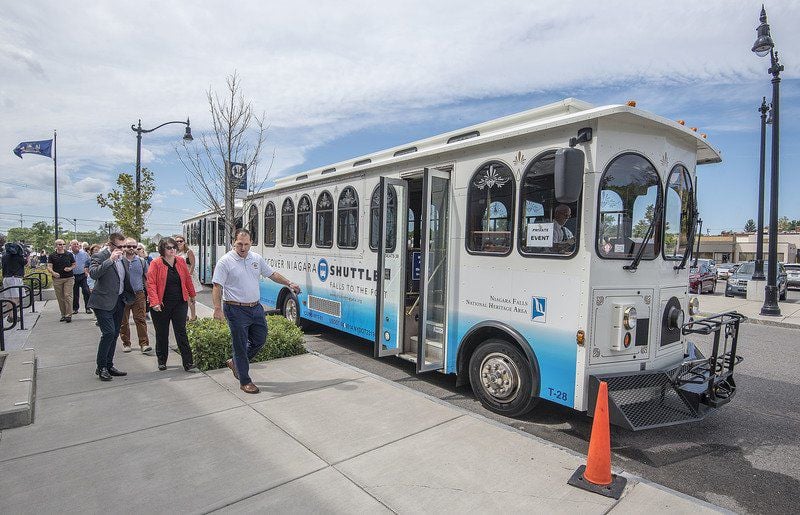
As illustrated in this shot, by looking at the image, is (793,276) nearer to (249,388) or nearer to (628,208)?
(628,208)

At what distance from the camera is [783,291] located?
1717 cm

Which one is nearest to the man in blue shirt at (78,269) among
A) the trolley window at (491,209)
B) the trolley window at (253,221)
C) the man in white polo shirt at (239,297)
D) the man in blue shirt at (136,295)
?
the trolley window at (253,221)

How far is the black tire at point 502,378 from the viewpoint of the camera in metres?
4.45

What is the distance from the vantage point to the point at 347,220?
23.7 ft

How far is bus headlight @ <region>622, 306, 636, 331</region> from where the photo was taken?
4.05m

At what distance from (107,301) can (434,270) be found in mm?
4003

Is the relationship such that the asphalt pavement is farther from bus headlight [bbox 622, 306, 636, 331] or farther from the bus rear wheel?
the bus rear wheel

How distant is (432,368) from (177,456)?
9.17 feet

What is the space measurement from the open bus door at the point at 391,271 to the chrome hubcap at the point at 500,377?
1.46 meters

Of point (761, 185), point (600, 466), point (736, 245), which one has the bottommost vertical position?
point (600, 466)

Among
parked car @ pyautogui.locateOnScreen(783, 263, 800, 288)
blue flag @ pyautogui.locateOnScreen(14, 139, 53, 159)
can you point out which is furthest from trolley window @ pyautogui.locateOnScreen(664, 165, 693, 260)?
parked car @ pyautogui.locateOnScreen(783, 263, 800, 288)

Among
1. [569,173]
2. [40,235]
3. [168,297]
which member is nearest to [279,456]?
[168,297]

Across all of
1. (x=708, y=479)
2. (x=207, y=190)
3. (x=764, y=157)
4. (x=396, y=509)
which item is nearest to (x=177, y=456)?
(x=396, y=509)

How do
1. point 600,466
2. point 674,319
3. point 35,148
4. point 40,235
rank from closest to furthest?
point 600,466
point 674,319
point 35,148
point 40,235
